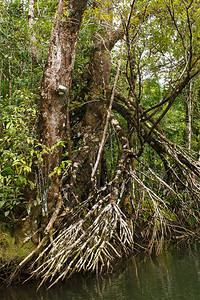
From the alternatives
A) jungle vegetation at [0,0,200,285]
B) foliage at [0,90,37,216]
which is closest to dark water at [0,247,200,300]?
jungle vegetation at [0,0,200,285]

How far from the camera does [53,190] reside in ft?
12.6

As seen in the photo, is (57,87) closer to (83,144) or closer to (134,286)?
(83,144)

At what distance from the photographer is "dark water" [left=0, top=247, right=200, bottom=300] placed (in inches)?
105

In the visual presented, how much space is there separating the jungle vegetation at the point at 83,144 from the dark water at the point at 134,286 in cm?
16

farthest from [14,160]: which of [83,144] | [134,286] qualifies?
[134,286]

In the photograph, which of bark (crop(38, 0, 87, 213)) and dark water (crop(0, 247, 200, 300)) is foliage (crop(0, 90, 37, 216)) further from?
dark water (crop(0, 247, 200, 300))

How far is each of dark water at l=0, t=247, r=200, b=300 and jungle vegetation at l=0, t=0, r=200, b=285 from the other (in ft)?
0.53

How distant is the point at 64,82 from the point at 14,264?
225 centimetres

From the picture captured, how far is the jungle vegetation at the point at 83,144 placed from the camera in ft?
11.7

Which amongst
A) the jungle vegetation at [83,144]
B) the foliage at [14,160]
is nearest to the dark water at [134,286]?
the jungle vegetation at [83,144]

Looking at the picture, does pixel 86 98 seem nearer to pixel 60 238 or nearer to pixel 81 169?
pixel 81 169

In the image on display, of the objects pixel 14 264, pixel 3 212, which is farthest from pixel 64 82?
pixel 14 264

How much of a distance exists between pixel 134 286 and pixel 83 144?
2386 millimetres

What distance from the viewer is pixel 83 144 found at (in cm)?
481
